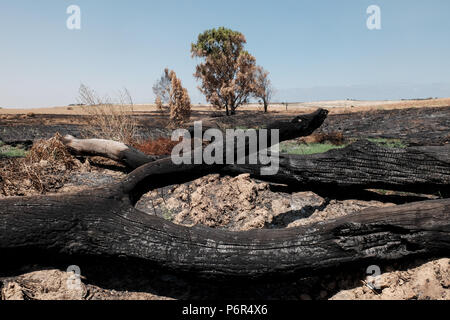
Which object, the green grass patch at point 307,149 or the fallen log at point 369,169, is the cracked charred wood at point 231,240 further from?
the green grass patch at point 307,149

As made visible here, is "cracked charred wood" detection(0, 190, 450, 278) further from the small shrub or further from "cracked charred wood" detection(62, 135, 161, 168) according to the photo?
the small shrub

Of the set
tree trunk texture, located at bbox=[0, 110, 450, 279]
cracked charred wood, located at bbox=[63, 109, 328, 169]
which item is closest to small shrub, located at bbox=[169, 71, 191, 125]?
cracked charred wood, located at bbox=[63, 109, 328, 169]

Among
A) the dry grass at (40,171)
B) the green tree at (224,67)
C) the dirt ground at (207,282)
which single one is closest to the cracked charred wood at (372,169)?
the dirt ground at (207,282)

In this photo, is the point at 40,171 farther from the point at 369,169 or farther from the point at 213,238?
the point at 369,169

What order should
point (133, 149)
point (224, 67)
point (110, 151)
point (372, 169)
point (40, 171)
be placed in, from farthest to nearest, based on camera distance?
point (224, 67)
point (110, 151)
point (133, 149)
point (40, 171)
point (372, 169)

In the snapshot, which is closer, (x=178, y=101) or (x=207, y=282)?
(x=207, y=282)

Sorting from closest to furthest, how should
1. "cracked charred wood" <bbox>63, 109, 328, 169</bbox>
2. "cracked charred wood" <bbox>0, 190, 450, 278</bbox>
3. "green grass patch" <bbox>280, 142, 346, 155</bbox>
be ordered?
1. "cracked charred wood" <bbox>0, 190, 450, 278</bbox>
2. "cracked charred wood" <bbox>63, 109, 328, 169</bbox>
3. "green grass patch" <bbox>280, 142, 346, 155</bbox>

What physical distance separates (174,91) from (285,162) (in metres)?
13.8

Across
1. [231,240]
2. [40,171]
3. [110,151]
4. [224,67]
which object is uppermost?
[224,67]

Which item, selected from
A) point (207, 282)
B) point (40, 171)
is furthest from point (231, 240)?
point (40, 171)

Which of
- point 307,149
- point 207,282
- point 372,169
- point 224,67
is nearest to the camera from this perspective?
point 207,282

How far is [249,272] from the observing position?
8.69ft

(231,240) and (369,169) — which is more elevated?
(369,169)
